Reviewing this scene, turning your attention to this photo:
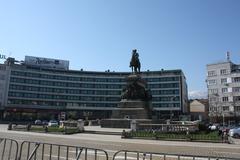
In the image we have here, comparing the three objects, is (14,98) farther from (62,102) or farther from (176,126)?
(176,126)

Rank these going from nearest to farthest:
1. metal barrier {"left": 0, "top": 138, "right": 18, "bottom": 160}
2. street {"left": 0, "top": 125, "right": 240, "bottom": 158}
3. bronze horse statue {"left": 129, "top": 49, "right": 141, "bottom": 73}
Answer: metal barrier {"left": 0, "top": 138, "right": 18, "bottom": 160}, street {"left": 0, "top": 125, "right": 240, "bottom": 158}, bronze horse statue {"left": 129, "top": 49, "right": 141, "bottom": 73}

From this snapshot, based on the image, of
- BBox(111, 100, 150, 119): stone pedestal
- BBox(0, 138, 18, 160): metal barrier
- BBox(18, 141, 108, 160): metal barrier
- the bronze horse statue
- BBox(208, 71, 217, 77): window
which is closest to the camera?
BBox(18, 141, 108, 160): metal barrier

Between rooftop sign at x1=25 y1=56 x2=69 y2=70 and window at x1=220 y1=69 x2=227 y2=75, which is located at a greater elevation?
rooftop sign at x1=25 y1=56 x2=69 y2=70

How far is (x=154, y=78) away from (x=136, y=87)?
78.3 meters

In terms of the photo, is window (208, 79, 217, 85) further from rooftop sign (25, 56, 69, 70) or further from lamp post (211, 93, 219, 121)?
rooftop sign (25, 56, 69, 70)

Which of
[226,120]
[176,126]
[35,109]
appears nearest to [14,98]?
[35,109]

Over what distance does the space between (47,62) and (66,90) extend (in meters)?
17.8

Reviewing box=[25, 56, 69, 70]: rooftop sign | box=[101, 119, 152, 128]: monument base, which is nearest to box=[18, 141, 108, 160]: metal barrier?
box=[101, 119, 152, 128]: monument base

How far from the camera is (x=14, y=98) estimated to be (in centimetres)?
11206

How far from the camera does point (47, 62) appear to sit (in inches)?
5187

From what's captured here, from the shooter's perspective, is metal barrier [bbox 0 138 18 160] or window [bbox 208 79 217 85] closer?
metal barrier [bbox 0 138 18 160]

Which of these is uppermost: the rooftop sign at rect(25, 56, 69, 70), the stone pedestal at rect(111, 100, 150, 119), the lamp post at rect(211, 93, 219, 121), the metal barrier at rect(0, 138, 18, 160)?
the rooftop sign at rect(25, 56, 69, 70)

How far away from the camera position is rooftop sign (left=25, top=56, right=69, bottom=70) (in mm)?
127137

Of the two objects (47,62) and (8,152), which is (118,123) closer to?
(8,152)
